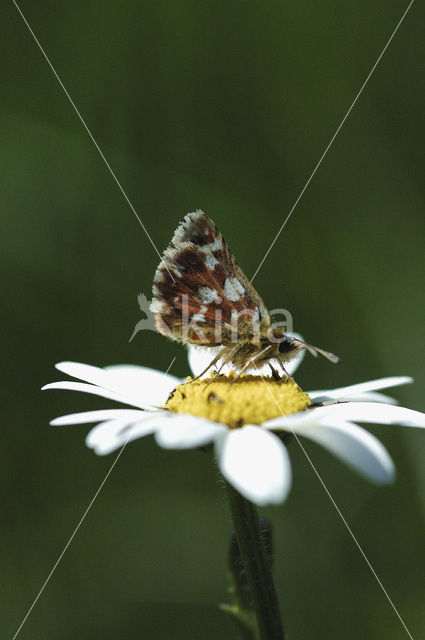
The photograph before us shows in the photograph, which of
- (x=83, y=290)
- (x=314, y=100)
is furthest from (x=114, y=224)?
(x=314, y=100)

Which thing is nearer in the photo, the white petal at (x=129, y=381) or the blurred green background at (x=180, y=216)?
the white petal at (x=129, y=381)

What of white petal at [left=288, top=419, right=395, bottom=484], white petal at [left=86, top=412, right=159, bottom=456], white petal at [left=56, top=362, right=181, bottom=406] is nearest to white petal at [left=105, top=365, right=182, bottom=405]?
white petal at [left=56, top=362, right=181, bottom=406]

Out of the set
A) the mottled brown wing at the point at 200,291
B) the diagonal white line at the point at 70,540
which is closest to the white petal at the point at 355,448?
the mottled brown wing at the point at 200,291

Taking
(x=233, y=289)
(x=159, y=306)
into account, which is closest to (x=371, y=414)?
(x=233, y=289)

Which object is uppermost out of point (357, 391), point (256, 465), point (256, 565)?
point (357, 391)

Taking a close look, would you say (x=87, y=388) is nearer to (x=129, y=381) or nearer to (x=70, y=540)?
(x=129, y=381)

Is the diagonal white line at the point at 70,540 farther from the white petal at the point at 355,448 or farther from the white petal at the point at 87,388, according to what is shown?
the white petal at the point at 355,448

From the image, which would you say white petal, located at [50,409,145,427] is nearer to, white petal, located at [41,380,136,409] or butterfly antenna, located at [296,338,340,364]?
white petal, located at [41,380,136,409]
